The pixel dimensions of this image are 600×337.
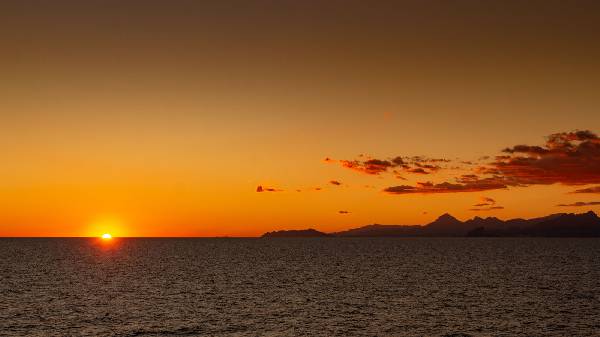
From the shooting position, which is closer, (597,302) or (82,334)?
(82,334)

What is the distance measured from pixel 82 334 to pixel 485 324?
40.3 meters

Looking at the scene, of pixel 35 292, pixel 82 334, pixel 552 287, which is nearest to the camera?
pixel 82 334

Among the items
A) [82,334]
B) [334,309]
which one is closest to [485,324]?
[334,309]

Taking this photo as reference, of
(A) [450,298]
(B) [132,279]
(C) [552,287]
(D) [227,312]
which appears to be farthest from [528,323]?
(B) [132,279]

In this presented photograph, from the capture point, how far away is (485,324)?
6300 centimetres

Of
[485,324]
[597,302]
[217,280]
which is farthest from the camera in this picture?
[217,280]

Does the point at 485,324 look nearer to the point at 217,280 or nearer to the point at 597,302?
the point at 597,302

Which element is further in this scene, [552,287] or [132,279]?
[132,279]

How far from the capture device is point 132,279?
381 feet

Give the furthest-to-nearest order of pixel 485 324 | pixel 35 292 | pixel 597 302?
pixel 35 292 → pixel 597 302 → pixel 485 324

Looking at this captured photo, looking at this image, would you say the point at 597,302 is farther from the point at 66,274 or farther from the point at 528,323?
the point at 66,274

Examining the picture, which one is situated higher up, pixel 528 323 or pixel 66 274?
pixel 66 274

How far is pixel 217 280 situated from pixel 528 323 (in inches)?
2494

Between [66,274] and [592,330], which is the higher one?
[66,274]
